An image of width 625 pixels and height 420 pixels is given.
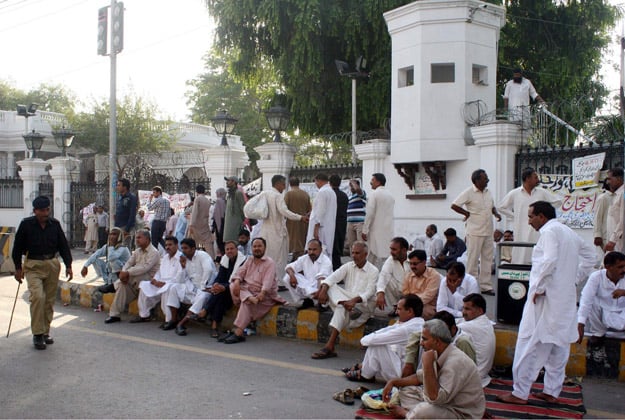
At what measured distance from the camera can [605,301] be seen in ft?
19.9

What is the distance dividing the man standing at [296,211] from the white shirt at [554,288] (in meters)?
5.05

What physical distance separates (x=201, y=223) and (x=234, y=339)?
14.4 feet

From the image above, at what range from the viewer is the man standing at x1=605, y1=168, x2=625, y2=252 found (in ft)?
24.8

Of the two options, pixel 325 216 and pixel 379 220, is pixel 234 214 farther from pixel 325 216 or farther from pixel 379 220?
pixel 379 220

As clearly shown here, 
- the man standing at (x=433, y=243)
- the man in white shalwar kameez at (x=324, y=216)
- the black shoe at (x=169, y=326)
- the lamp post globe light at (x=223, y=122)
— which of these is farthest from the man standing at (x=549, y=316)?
the lamp post globe light at (x=223, y=122)

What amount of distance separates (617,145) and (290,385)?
6.77 metres

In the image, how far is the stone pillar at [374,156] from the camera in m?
13.5

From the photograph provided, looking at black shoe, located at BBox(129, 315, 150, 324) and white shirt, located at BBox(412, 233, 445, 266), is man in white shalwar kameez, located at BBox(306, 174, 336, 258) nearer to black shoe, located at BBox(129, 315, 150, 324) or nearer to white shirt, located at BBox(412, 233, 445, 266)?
black shoe, located at BBox(129, 315, 150, 324)

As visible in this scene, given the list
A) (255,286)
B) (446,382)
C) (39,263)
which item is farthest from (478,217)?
(39,263)

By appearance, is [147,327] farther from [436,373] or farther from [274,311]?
[436,373]

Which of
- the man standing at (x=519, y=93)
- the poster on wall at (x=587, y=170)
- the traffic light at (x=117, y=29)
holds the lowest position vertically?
the poster on wall at (x=587, y=170)

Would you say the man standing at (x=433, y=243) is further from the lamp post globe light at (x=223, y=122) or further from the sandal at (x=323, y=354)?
the lamp post globe light at (x=223, y=122)

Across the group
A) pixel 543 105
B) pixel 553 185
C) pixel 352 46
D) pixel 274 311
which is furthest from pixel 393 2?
pixel 274 311

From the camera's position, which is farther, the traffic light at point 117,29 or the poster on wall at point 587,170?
the traffic light at point 117,29
